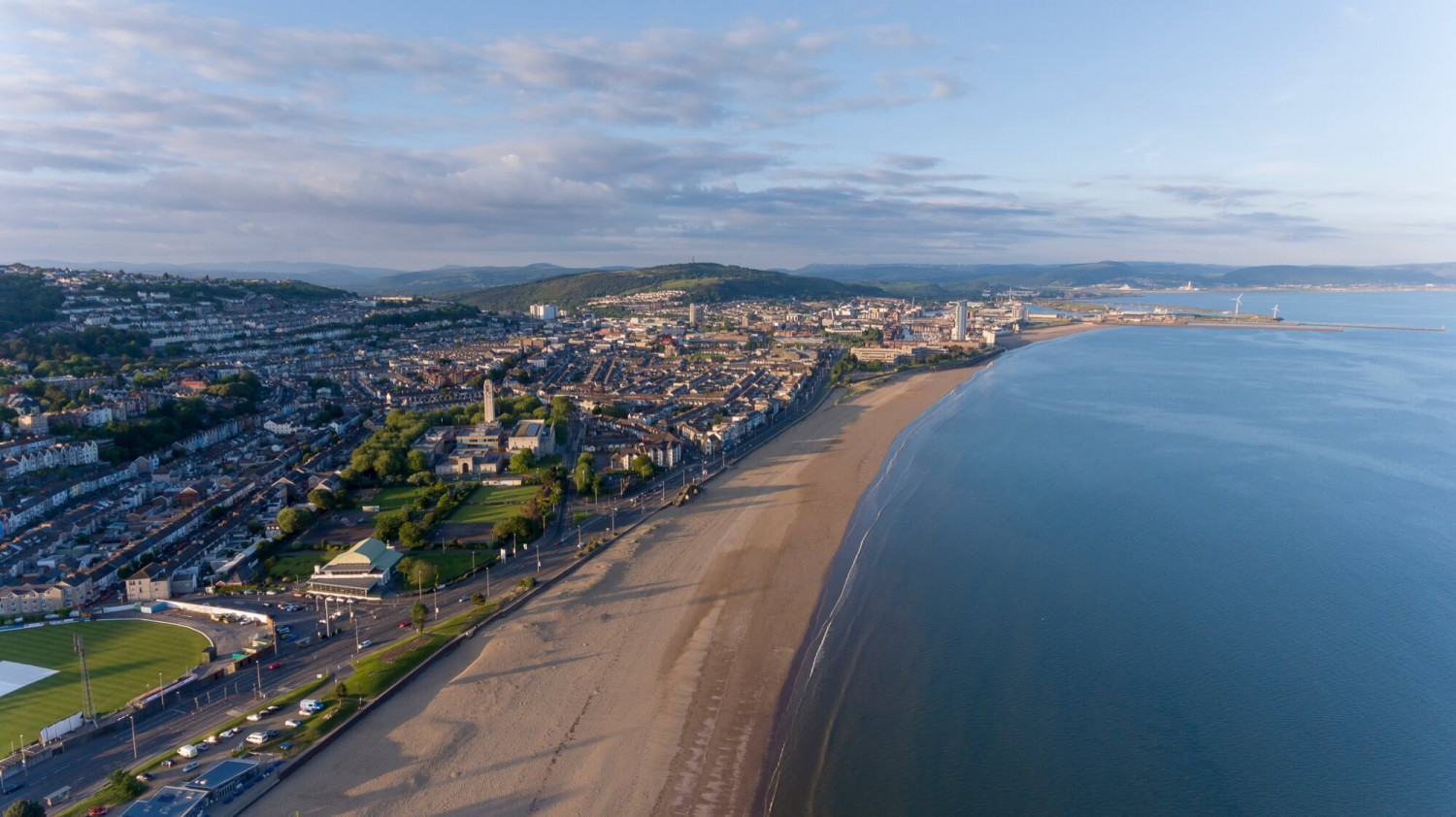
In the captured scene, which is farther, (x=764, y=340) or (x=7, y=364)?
(x=764, y=340)

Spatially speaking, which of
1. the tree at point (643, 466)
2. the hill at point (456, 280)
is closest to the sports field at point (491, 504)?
the tree at point (643, 466)

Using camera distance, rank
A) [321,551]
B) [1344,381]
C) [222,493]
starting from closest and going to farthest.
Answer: [321,551] → [222,493] → [1344,381]

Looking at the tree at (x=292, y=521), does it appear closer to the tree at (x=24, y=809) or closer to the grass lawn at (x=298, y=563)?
the grass lawn at (x=298, y=563)

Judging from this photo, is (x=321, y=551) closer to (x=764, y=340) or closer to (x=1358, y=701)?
(x=1358, y=701)

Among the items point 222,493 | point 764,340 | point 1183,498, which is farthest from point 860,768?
point 764,340

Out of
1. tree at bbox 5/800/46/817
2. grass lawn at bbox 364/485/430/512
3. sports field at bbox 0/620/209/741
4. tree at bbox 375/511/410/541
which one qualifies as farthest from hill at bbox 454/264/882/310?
tree at bbox 5/800/46/817

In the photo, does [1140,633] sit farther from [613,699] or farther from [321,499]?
[321,499]
